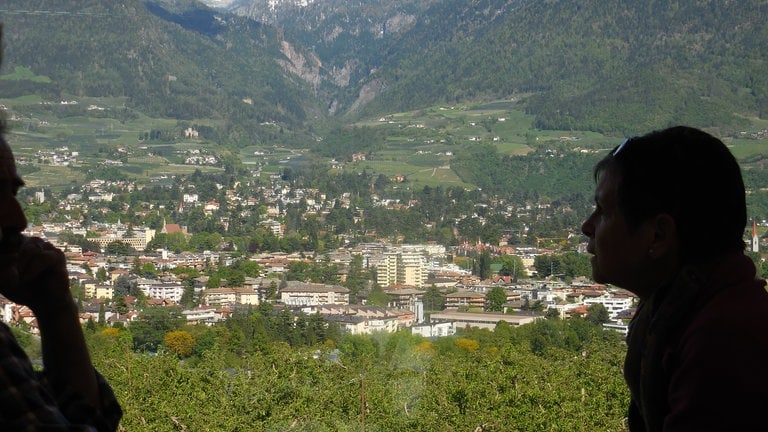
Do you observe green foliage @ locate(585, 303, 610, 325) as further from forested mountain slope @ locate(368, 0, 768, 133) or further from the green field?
forested mountain slope @ locate(368, 0, 768, 133)

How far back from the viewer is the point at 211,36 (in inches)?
2462

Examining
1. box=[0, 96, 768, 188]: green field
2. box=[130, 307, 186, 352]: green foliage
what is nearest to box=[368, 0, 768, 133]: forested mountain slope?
box=[0, 96, 768, 188]: green field

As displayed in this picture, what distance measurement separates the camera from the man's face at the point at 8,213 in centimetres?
69

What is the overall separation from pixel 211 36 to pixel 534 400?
195 ft

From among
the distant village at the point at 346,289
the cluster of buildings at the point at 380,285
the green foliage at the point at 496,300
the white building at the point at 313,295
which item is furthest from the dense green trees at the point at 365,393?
the white building at the point at 313,295

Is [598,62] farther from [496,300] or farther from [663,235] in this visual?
[663,235]

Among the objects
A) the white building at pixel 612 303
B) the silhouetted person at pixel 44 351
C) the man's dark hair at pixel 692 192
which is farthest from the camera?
the white building at pixel 612 303


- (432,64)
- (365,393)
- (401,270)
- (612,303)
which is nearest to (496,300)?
(612,303)

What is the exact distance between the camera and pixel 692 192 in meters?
0.80

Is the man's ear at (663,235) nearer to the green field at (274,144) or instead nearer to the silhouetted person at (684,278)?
the silhouetted person at (684,278)

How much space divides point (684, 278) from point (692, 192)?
7 cm

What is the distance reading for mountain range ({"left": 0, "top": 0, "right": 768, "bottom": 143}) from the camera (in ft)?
124

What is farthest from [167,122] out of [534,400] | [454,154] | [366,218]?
[534,400]

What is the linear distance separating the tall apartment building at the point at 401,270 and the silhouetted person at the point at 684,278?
1733 cm
